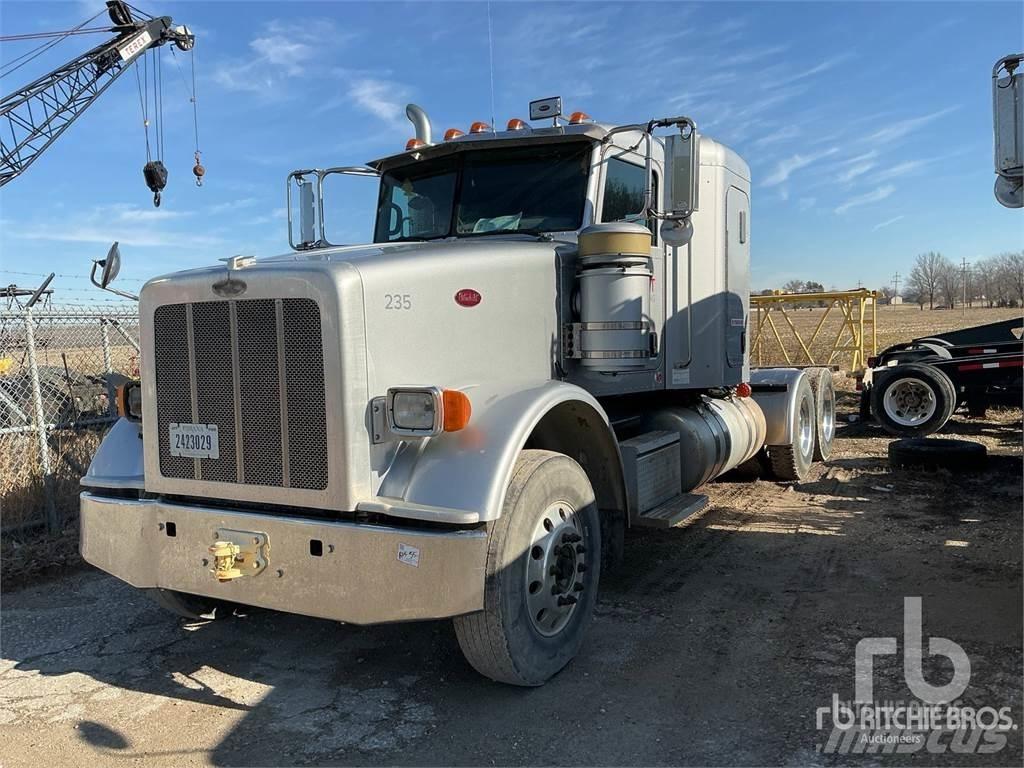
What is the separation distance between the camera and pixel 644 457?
15.7ft

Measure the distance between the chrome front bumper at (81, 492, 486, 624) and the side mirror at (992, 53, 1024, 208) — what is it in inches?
127

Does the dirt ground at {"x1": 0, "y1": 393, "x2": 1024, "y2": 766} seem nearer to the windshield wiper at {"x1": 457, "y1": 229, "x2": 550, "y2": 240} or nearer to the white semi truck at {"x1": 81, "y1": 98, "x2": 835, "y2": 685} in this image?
the white semi truck at {"x1": 81, "y1": 98, "x2": 835, "y2": 685}

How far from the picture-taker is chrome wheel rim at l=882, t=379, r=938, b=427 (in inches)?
413

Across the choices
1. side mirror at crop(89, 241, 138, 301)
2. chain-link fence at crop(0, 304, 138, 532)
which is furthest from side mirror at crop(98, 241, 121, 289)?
chain-link fence at crop(0, 304, 138, 532)

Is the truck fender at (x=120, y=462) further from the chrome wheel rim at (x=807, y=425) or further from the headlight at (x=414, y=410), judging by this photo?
the chrome wheel rim at (x=807, y=425)

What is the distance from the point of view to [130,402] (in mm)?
4078

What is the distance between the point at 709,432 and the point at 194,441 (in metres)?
3.95

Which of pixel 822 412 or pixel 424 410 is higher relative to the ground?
pixel 424 410

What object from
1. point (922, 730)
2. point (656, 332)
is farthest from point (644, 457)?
point (922, 730)

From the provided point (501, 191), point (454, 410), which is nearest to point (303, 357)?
point (454, 410)

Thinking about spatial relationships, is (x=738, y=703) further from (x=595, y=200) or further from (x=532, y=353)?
(x=595, y=200)

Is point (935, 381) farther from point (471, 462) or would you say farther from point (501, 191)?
point (471, 462)

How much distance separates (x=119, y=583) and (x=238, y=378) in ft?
9.56

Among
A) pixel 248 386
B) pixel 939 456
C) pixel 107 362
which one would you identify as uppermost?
pixel 107 362
